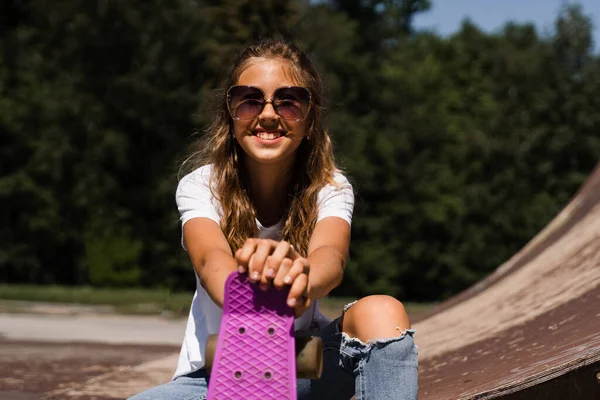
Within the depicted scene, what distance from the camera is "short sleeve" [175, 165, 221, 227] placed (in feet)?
6.97

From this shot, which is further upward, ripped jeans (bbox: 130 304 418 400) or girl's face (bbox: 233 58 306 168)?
girl's face (bbox: 233 58 306 168)

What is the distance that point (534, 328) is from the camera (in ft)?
10.5

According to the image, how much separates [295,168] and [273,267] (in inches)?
28.8

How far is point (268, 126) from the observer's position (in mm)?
2086

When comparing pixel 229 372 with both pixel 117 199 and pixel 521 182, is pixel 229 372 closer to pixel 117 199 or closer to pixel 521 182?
pixel 117 199

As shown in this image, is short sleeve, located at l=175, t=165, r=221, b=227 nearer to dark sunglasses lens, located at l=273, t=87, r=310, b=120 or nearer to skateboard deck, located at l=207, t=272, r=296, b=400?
dark sunglasses lens, located at l=273, t=87, r=310, b=120

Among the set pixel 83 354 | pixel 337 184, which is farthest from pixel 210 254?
pixel 83 354

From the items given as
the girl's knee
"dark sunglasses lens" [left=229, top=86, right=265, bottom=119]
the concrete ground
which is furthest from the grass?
the girl's knee

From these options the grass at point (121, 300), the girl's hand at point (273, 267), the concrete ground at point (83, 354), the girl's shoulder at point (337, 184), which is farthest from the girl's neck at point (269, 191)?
the grass at point (121, 300)

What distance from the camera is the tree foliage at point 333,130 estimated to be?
24.7 m

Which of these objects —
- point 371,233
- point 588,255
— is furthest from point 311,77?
point 371,233

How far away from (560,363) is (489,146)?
2692cm

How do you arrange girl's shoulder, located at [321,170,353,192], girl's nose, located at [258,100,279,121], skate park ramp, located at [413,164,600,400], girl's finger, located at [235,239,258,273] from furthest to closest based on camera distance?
skate park ramp, located at [413,164,600,400] < girl's shoulder, located at [321,170,353,192] < girl's nose, located at [258,100,279,121] < girl's finger, located at [235,239,258,273]

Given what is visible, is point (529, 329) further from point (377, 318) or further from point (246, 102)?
point (246, 102)
